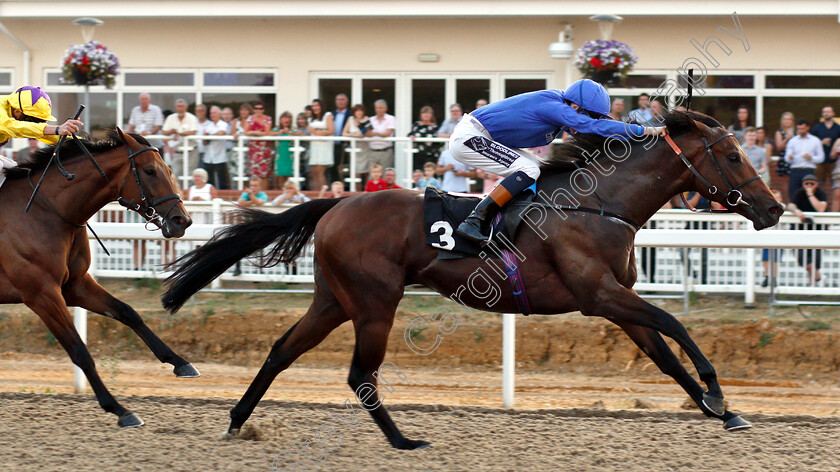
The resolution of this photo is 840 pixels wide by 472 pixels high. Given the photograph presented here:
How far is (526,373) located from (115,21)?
718cm

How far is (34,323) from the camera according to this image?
25.0 ft

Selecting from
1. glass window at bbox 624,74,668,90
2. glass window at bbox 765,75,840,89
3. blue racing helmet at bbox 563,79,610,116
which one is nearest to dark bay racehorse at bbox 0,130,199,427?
blue racing helmet at bbox 563,79,610,116

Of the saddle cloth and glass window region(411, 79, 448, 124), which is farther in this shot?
glass window region(411, 79, 448, 124)

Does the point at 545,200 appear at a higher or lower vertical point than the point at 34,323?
higher

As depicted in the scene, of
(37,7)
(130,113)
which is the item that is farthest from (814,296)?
(37,7)

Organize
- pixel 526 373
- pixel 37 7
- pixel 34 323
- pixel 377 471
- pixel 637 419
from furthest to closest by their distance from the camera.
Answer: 1. pixel 37 7
2. pixel 34 323
3. pixel 526 373
4. pixel 637 419
5. pixel 377 471

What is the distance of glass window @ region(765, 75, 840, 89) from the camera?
399 inches

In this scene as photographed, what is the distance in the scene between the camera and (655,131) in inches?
169

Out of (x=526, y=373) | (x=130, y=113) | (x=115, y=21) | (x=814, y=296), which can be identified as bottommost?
(x=526, y=373)

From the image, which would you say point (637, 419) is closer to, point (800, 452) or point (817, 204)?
point (800, 452)

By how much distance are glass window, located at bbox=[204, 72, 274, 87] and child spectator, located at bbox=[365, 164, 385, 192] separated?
10.6 ft

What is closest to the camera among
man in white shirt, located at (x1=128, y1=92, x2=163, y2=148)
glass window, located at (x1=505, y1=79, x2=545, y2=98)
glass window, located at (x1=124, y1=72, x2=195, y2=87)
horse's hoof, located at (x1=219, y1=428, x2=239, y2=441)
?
horse's hoof, located at (x1=219, y1=428, x2=239, y2=441)

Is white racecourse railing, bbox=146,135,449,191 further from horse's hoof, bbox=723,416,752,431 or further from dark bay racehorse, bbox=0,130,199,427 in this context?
horse's hoof, bbox=723,416,752,431

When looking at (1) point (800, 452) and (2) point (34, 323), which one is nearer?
(1) point (800, 452)
